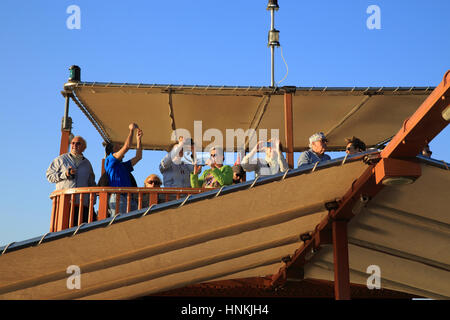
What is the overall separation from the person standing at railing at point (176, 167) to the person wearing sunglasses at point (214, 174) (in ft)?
0.63

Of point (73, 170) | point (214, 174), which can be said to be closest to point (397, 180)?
point (214, 174)

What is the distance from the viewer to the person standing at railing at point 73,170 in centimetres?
888

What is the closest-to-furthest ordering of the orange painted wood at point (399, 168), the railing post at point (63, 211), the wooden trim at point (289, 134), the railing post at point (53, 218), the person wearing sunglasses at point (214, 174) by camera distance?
the orange painted wood at point (399, 168), the railing post at point (63, 211), the railing post at point (53, 218), the person wearing sunglasses at point (214, 174), the wooden trim at point (289, 134)

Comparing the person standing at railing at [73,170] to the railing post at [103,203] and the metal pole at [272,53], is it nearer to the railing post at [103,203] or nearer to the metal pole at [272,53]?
the railing post at [103,203]

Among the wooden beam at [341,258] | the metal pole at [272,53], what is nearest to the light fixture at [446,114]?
the wooden beam at [341,258]

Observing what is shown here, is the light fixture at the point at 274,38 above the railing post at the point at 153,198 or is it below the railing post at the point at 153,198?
above

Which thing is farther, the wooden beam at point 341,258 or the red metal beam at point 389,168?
the wooden beam at point 341,258

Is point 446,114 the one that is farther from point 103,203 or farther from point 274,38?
point 274,38

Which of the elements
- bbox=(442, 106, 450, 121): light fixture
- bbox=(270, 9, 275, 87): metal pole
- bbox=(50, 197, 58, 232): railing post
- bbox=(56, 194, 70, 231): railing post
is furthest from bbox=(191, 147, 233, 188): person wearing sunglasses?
bbox=(442, 106, 450, 121): light fixture

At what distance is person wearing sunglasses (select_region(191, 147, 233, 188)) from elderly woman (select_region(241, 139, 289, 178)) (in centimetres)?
43

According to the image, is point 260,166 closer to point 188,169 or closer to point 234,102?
point 188,169

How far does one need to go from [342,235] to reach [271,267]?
2.61 meters

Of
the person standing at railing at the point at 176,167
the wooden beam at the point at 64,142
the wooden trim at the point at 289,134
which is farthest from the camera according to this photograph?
the wooden beam at the point at 64,142

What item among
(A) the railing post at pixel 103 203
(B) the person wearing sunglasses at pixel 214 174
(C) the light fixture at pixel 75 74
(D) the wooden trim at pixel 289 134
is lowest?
(A) the railing post at pixel 103 203
